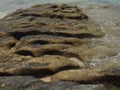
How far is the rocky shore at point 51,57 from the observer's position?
21.3ft

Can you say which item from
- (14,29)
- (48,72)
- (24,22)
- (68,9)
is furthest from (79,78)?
(68,9)

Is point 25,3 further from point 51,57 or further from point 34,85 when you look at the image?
point 34,85

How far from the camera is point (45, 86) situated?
20.3ft

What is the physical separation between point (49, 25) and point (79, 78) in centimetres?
561

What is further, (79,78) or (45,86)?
(79,78)

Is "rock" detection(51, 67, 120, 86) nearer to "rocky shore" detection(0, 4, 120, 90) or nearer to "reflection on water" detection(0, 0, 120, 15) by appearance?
"rocky shore" detection(0, 4, 120, 90)

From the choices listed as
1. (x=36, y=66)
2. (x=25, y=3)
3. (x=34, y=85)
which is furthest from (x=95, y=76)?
(x=25, y=3)

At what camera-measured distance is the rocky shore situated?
6506 mm

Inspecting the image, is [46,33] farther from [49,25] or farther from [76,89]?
[76,89]

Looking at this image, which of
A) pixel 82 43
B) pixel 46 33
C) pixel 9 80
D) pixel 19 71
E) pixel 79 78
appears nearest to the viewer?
pixel 9 80

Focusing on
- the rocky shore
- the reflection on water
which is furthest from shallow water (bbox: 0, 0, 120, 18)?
the rocky shore

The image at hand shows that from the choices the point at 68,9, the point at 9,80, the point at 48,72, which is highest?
the point at 9,80

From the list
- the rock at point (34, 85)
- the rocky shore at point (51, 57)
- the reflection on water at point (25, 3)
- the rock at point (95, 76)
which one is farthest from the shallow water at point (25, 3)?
the rock at point (34, 85)

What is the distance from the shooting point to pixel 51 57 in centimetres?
841
